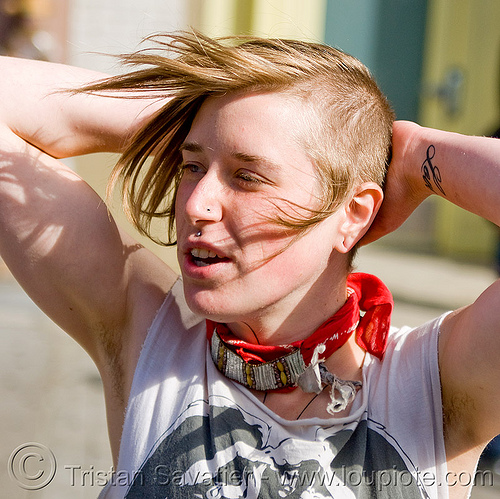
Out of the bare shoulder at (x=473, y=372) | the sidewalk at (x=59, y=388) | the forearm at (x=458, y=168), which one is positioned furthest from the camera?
the sidewalk at (x=59, y=388)

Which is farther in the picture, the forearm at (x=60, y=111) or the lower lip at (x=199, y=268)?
the forearm at (x=60, y=111)

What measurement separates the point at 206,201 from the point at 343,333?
1.45 feet

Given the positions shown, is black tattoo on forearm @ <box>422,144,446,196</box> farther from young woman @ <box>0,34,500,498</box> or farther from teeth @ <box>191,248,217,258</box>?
teeth @ <box>191,248,217,258</box>

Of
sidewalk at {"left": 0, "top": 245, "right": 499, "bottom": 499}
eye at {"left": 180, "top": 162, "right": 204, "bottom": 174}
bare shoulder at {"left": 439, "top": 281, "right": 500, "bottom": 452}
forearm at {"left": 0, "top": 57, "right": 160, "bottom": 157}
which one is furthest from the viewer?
sidewalk at {"left": 0, "top": 245, "right": 499, "bottom": 499}

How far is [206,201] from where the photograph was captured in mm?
1476

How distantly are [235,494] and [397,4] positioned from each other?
6.86 meters

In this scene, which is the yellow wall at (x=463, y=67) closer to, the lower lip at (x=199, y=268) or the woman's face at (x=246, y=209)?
the woman's face at (x=246, y=209)

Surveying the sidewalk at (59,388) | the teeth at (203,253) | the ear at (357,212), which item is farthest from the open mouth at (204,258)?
the sidewalk at (59,388)

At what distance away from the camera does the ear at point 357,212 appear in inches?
64.0

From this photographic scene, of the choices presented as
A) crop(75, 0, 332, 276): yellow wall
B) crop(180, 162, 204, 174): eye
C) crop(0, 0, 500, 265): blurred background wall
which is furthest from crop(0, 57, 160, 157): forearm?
crop(0, 0, 500, 265): blurred background wall

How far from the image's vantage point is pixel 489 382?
54.1 inches

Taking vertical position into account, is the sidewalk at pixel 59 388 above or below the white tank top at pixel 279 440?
below

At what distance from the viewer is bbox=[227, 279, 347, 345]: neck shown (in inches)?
63.4

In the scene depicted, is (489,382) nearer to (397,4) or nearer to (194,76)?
(194,76)
